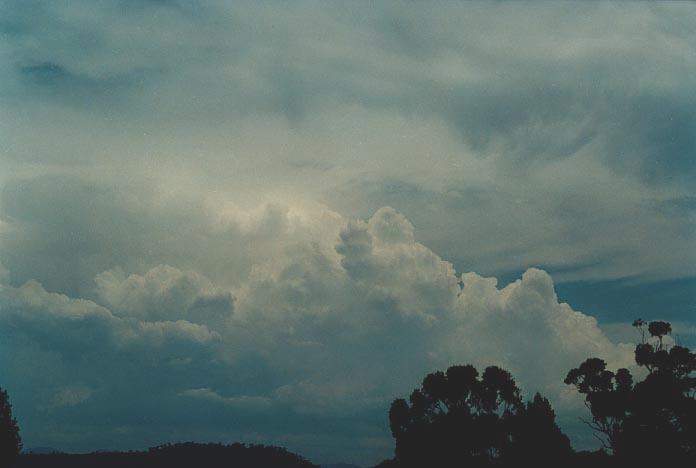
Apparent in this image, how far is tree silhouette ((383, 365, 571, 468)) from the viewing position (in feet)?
287

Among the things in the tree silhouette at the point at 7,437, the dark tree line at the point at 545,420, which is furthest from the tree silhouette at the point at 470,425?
the tree silhouette at the point at 7,437

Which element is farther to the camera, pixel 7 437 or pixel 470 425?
pixel 470 425

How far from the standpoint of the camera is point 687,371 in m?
74.2

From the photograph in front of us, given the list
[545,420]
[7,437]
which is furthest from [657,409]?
[7,437]

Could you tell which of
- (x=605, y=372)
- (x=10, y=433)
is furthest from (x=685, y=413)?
(x=10, y=433)

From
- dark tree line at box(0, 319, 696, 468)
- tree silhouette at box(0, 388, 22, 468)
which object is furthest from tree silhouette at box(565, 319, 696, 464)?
tree silhouette at box(0, 388, 22, 468)

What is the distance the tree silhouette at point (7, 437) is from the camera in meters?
70.2

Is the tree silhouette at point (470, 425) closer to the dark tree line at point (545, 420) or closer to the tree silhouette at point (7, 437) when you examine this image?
the dark tree line at point (545, 420)

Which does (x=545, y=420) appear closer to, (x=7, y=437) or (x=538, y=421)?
(x=538, y=421)

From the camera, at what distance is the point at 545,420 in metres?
87.6

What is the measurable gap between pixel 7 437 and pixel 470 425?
59.5 metres

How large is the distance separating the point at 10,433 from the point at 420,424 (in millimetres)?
56009

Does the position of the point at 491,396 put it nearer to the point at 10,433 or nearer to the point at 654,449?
the point at 654,449

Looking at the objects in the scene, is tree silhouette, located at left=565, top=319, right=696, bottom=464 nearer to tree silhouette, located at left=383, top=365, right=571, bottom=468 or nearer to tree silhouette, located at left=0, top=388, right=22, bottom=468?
tree silhouette, located at left=383, top=365, right=571, bottom=468
